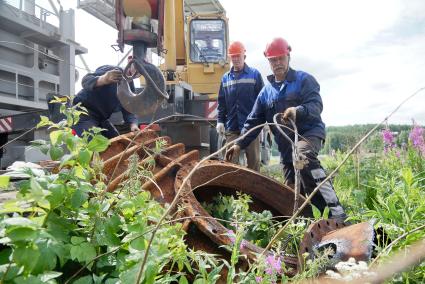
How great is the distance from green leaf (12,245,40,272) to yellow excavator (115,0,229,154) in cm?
75

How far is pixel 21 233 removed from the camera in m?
0.91

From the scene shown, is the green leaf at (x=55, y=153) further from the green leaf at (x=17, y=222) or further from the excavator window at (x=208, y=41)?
the excavator window at (x=208, y=41)

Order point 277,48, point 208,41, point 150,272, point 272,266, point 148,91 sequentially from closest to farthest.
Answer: point 150,272 → point 272,266 → point 148,91 → point 277,48 → point 208,41

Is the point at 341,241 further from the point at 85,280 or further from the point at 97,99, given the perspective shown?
the point at 97,99

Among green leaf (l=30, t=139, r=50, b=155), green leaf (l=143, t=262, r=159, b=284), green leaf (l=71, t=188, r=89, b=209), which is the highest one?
green leaf (l=30, t=139, r=50, b=155)

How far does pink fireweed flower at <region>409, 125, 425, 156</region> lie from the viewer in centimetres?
438

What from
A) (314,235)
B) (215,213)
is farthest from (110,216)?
(215,213)

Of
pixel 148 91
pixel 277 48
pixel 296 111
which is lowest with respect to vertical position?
pixel 296 111

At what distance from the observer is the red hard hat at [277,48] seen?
396cm

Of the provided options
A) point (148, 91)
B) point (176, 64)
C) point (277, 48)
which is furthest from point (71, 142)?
point (176, 64)

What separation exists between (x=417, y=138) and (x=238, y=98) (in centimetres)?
208

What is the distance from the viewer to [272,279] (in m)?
1.27

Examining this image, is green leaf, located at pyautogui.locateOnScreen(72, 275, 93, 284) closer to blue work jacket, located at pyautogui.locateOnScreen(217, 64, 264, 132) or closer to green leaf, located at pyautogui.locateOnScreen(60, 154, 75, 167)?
green leaf, located at pyautogui.locateOnScreen(60, 154, 75, 167)

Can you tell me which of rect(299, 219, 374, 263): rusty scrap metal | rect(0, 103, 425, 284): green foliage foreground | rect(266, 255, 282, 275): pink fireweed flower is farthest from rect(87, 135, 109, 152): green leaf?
rect(299, 219, 374, 263): rusty scrap metal
